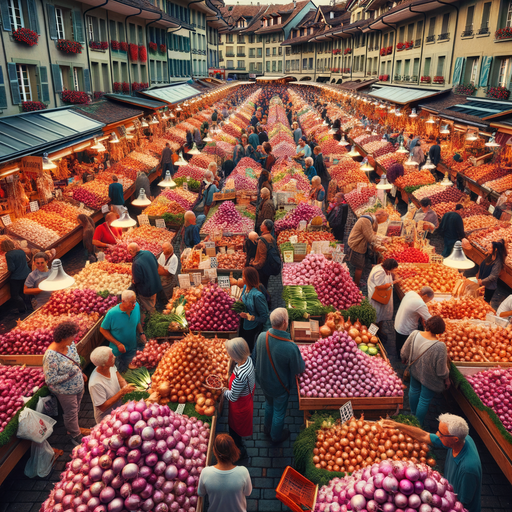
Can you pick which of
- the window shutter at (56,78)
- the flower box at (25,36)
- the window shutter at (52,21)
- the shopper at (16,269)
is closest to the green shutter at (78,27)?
the window shutter at (52,21)

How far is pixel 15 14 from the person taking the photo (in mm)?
14289

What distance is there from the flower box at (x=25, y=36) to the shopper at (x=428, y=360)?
15020mm

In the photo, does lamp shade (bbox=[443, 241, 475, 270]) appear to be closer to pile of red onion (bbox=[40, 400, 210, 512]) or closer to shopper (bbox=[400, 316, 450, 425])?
shopper (bbox=[400, 316, 450, 425])

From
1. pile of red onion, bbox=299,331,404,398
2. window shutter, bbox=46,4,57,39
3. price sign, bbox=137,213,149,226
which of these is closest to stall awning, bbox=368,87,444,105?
price sign, bbox=137,213,149,226

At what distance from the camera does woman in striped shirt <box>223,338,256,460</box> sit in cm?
445

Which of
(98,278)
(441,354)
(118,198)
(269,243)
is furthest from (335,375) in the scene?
(118,198)

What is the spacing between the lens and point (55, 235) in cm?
1011

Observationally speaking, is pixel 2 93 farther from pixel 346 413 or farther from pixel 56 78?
pixel 346 413

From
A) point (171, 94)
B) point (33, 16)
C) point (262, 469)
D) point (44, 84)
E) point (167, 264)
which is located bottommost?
point (262, 469)

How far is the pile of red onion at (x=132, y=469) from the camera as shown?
3.21 m

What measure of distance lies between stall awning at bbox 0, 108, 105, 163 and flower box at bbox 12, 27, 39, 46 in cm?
221

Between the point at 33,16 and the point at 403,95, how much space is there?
56.7 feet

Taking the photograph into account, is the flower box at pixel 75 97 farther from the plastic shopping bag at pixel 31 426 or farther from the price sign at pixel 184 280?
the plastic shopping bag at pixel 31 426

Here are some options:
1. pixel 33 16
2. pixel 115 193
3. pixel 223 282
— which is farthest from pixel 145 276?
pixel 33 16
